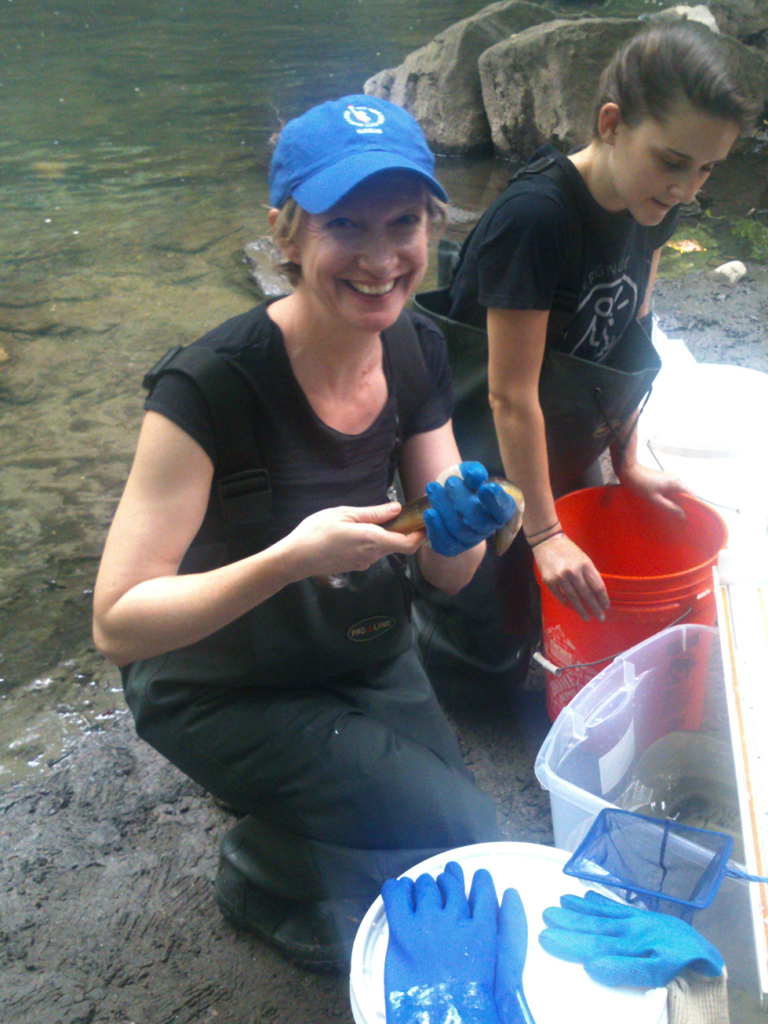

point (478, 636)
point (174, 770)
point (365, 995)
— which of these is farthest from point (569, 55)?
point (365, 995)

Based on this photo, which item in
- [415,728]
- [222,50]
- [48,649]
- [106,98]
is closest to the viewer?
[415,728]

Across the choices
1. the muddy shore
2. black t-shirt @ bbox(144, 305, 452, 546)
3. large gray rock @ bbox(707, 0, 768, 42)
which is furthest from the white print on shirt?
large gray rock @ bbox(707, 0, 768, 42)

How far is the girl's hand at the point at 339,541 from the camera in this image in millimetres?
1380

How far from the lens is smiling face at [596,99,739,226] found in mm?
1801

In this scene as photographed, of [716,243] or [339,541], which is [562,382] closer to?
[339,541]

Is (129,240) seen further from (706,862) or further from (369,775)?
(706,862)

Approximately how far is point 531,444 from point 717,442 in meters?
0.82

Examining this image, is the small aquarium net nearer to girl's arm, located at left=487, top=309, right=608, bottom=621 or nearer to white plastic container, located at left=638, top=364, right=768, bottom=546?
girl's arm, located at left=487, top=309, right=608, bottom=621

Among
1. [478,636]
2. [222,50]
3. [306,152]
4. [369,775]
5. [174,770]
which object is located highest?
[306,152]

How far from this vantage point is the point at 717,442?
102 inches

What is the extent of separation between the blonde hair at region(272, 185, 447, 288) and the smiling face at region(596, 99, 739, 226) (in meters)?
0.53

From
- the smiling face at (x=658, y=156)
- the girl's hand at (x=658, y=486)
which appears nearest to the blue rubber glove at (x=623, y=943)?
the girl's hand at (x=658, y=486)

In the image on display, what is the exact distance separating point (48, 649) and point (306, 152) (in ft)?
6.79

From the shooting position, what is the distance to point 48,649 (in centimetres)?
291
